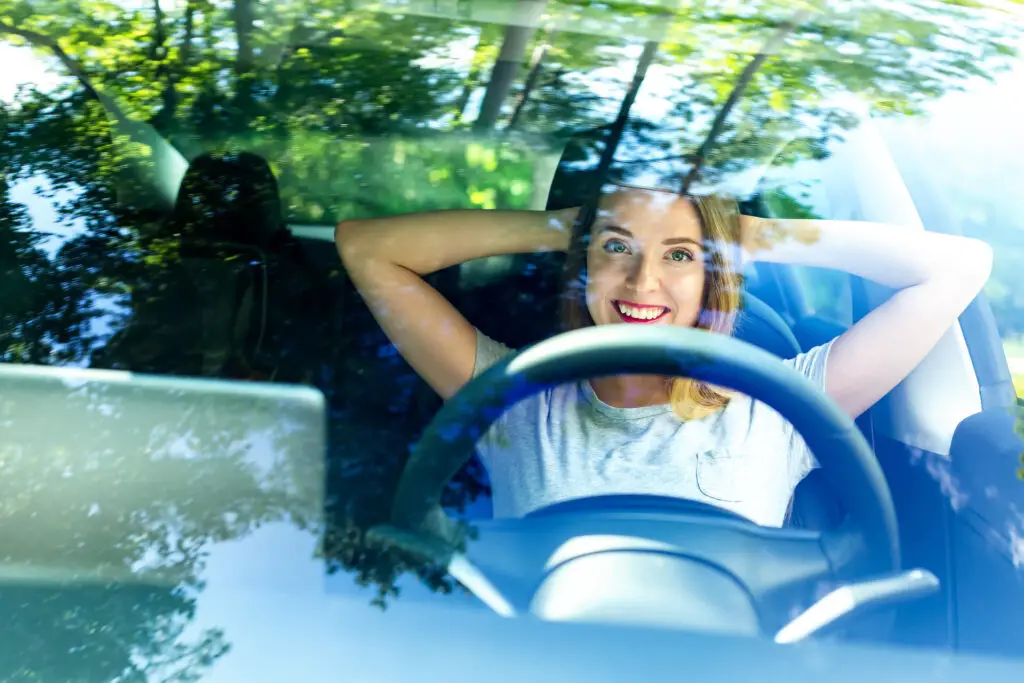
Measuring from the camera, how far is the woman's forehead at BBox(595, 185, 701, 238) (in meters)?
1.38

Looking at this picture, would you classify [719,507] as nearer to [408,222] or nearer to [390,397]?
[390,397]

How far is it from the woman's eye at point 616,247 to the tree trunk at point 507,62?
25 cm

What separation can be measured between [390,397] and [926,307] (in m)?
0.76

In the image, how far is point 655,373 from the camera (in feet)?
3.72

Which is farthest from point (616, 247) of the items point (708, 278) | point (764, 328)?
point (764, 328)

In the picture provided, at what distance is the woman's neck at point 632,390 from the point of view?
1.23 meters

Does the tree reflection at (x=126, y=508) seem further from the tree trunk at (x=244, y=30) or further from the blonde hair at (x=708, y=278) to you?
the tree trunk at (x=244, y=30)

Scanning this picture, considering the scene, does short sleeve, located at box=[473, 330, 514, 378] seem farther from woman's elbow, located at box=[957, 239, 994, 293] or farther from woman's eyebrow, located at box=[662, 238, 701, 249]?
woman's elbow, located at box=[957, 239, 994, 293]

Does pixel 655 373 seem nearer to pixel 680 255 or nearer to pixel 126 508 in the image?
pixel 680 255

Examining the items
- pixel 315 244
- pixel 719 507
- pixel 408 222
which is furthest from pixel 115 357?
pixel 719 507

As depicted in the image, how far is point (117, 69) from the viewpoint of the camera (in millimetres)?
1468

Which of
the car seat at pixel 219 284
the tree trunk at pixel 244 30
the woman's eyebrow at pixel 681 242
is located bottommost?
the car seat at pixel 219 284

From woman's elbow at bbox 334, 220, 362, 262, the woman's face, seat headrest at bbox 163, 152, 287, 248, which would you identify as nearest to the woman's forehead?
the woman's face

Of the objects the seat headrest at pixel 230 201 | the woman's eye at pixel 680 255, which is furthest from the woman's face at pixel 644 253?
the seat headrest at pixel 230 201
